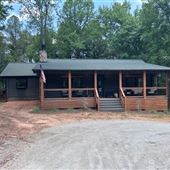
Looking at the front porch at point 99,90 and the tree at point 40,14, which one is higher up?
the tree at point 40,14

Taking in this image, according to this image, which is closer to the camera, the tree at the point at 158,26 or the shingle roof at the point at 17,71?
the shingle roof at the point at 17,71

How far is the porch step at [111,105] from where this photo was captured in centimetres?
2772

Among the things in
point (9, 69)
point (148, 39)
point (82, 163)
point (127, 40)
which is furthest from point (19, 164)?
point (127, 40)

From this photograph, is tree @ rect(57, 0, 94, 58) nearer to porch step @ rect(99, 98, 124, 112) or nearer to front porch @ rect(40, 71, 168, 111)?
front porch @ rect(40, 71, 168, 111)

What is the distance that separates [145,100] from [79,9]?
30871 mm

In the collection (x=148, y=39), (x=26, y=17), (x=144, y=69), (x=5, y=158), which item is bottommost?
(x=5, y=158)

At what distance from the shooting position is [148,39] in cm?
4053

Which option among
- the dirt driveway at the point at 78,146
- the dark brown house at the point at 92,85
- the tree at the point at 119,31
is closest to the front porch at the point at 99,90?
the dark brown house at the point at 92,85

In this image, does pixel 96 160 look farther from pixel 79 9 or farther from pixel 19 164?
pixel 79 9

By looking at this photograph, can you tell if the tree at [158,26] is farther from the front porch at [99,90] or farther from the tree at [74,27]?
the tree at [74,27]

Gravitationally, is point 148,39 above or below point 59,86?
above

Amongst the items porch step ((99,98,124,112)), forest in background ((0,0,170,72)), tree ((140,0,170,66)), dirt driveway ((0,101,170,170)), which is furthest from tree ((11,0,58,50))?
dirt driveway ((0,101,170,170))

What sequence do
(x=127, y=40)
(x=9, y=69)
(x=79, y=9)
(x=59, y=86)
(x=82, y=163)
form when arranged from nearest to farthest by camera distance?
(x=82, y=163) → (x=59, y=86) → (x=9, y=69) → (x=127, y=40) → (x=79, y=9)

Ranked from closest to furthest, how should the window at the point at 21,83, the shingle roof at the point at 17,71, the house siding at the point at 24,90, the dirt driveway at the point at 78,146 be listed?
the dirt driveway at the point at 78,146 → the shingle roof at the point at 17,71 → the house siding at the point at 24,90 → the window at the point at 21,83
